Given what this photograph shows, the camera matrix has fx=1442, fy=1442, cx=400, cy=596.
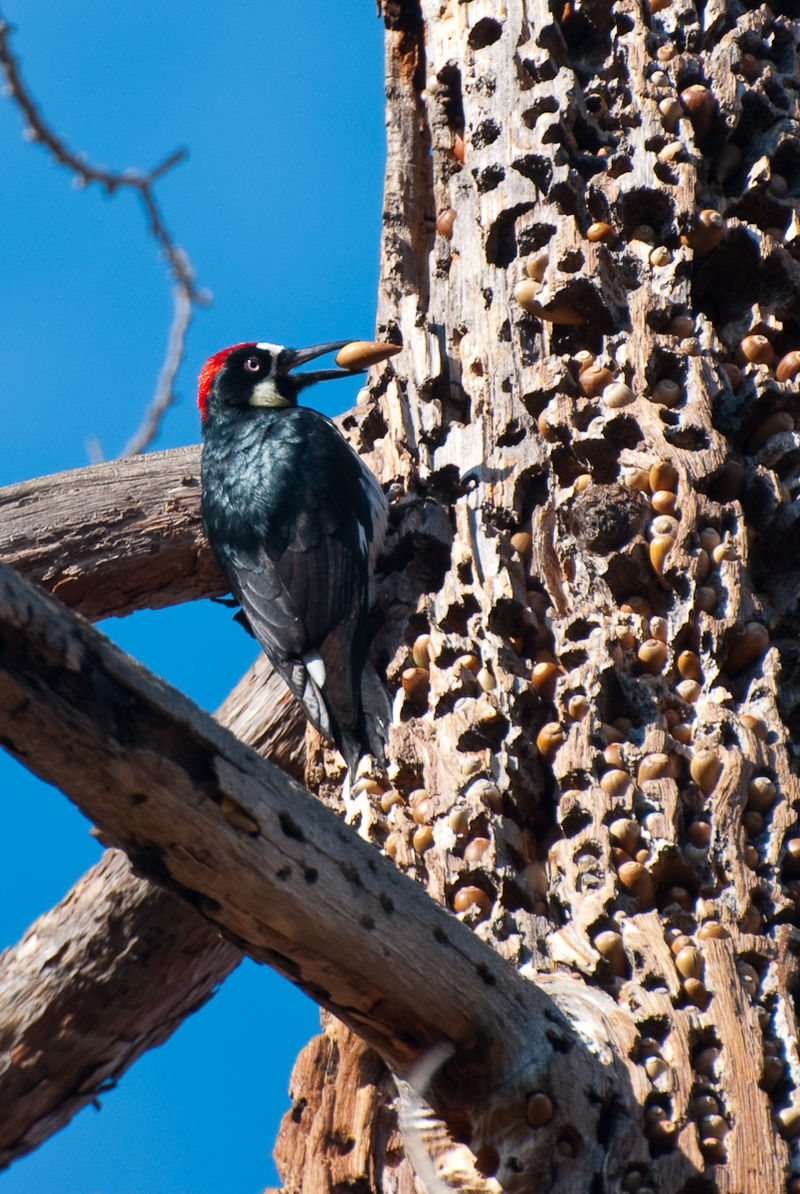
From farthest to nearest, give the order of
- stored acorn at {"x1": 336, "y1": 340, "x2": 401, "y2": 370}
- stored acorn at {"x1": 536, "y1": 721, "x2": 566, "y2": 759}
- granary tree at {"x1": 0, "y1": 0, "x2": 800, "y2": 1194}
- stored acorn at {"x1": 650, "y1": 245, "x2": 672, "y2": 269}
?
stored acorn at {"x1": 336, "y1": 340, "x2": 401, "y2": 370} < stored acorn at {"x1": 650, "y1": 245, "x2": 672, "y2": 269} < stored acorn at {"x1": 536, "y1": 721, "x2": 566, "y2": 759} < granary tree at {"x1": 0, "y1": 0, "x2": 800, "y2": 1194}

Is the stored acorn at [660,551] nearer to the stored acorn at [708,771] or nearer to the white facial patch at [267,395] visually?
the stored acorn at [708,771]

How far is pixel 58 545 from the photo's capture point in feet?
10.1

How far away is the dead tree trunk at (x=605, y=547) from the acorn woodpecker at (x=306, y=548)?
3.8 inches

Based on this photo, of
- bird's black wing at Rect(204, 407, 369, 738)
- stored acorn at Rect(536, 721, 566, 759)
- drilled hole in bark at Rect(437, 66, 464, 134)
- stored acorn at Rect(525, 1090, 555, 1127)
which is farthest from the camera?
drilled hole in bark at Rect(437, 66, 464, 134)

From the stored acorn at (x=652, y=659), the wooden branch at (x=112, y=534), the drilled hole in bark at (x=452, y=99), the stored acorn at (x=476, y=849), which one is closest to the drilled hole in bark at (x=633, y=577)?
the stored acorn at (x=652, y=659)

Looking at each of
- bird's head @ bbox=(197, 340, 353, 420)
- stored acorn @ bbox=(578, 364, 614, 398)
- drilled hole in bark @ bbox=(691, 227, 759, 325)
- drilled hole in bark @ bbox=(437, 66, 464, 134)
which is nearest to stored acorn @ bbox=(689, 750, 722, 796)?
stored acorn @ bbox=(578, 364, 614, 398)

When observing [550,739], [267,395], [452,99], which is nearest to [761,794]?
[550,739]

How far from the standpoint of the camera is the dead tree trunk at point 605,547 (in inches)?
81.0

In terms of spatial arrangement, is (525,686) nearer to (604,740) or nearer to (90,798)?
(604,740)

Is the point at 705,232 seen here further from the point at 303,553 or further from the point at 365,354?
the point at 303,553

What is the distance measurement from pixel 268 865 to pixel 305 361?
2.50m

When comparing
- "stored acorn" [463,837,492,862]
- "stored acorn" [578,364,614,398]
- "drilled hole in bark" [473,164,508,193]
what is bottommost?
"stored acorn" [463,837,492,862]

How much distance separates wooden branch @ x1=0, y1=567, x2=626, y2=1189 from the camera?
1420 mm

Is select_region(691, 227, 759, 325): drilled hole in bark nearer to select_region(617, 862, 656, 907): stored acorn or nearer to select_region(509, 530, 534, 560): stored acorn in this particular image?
select_region(509, 530, 534, 560): stored acorn
